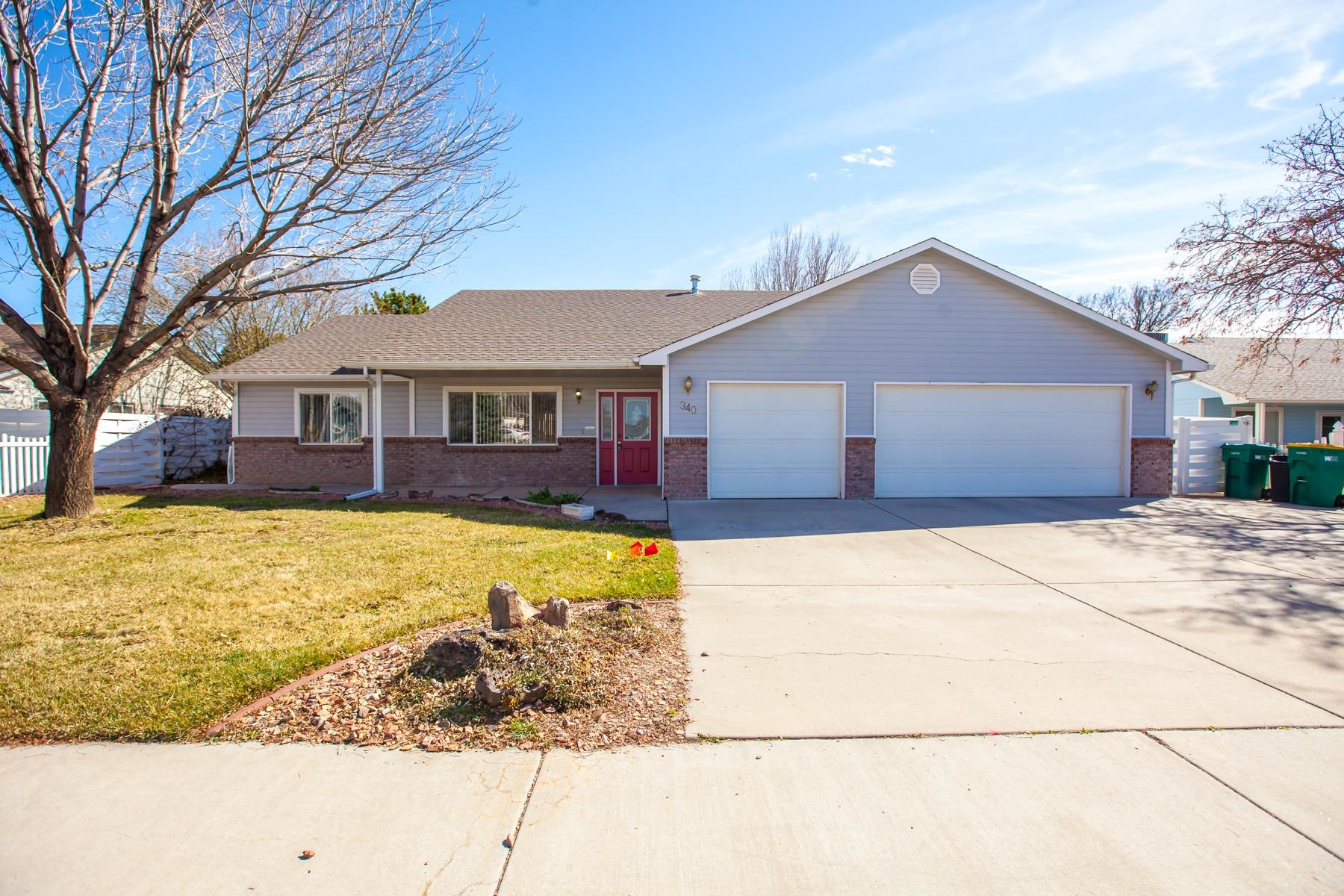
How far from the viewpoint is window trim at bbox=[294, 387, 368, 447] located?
15528mm

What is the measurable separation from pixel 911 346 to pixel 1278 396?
639 inches

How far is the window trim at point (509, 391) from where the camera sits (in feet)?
49.4

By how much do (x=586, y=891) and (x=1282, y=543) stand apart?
10385 mm

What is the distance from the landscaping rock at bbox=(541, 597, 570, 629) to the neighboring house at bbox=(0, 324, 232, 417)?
20.5 meters

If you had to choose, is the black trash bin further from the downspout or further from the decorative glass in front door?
the downspout

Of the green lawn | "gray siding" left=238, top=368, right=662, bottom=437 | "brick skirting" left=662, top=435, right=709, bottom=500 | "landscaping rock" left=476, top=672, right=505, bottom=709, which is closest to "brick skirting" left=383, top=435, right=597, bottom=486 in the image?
"gray siding" left=238, top=368, right=662, bottom=437

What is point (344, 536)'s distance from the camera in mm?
8789

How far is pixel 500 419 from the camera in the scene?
601 inches

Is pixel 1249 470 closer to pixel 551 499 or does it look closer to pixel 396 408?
pixel 551 499

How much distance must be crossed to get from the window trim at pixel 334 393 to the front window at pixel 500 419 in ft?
6.69

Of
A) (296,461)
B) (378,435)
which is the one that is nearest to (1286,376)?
(378,435)

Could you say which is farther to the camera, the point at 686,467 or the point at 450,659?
the point at 686,467

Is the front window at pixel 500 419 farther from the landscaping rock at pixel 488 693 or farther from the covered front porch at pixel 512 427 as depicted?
the landscaping rock at pixel 488 693

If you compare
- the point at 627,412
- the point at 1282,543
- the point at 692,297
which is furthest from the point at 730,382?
the point at 1282,543
